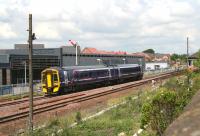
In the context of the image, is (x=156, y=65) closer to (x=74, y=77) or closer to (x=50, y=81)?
(x=74, y=77)

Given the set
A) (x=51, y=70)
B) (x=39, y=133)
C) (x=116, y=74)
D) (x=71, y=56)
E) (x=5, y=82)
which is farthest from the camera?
(x=71, y=56)

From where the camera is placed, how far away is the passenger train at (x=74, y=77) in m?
41.4

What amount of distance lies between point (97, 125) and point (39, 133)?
119 inches

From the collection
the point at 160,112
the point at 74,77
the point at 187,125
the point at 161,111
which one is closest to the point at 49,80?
the point at 74,77

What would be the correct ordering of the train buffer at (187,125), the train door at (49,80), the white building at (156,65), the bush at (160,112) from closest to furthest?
the train buffer at (187,125)
the bush at (160,112)
the train door at (49,80)
the white building at (156,65)

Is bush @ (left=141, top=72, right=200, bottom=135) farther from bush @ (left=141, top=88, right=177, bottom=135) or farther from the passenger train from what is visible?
the passenger train

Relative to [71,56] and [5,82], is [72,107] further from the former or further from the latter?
[71,56]

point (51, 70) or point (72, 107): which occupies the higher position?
point (51, 70)

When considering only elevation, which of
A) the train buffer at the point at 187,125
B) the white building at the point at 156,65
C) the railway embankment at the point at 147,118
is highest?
the white building at the point at 156,65

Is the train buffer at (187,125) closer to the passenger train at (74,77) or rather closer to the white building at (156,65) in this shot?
the passenger train at (74,77)

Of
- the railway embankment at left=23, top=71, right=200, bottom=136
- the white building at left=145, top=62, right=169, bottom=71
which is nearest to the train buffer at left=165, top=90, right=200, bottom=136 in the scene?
the railway embankment at left=23, top=71, right=200, bottom=136

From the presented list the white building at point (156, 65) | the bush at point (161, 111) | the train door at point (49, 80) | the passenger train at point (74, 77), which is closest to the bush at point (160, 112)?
the bush at point (161, 111)

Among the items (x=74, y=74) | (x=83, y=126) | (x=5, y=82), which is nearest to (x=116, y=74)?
(x=74, y=74)

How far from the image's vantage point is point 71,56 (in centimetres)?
8681
